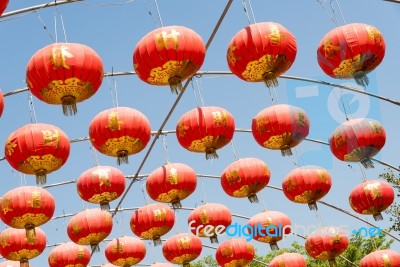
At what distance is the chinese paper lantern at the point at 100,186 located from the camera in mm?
9688

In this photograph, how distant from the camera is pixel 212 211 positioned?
37.3ft

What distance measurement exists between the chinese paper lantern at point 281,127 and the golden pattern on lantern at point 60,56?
10.5 ft

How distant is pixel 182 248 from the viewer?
12.5 m

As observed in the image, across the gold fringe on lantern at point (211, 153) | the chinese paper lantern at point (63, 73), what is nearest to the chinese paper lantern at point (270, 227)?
the gold fringe on lantern at point (211, 153)

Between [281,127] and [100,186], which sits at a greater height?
[100,186]

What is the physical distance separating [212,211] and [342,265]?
16.8 meters

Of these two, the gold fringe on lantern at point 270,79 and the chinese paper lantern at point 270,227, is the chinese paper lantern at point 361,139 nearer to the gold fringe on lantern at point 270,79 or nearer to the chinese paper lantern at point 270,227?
the gold fringe on lantern at point 270,79

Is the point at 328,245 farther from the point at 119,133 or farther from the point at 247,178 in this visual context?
the point at 119,133

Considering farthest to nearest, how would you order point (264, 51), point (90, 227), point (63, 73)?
point (90, 227), point (264, 51), point (63, 73)

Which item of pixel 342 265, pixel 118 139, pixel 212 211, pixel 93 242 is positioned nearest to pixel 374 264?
pixel 212 211

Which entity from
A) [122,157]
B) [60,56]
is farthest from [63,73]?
[122,157]

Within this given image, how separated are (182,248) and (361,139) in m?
5.43

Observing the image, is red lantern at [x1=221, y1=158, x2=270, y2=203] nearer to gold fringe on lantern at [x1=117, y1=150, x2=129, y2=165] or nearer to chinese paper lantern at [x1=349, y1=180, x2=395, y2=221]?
chinese paper lantern at [x1=349, y1=180, x2=395, y2=221]

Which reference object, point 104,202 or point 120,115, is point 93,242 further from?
point 120,115
